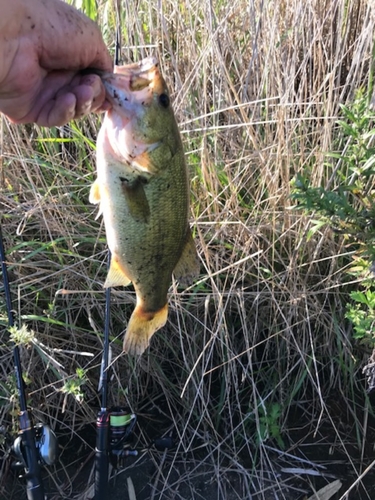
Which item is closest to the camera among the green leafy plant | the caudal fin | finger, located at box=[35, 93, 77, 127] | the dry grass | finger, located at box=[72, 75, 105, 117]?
finger, located at box=[72, 75, 105, 117]

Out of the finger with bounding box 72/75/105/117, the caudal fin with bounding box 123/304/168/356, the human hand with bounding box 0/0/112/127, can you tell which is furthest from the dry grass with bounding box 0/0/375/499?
the finger with bounding box 72/75/105/117

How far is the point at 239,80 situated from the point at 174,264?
4.26ft

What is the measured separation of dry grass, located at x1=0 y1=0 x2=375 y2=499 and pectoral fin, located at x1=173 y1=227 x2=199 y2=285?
0.69 m

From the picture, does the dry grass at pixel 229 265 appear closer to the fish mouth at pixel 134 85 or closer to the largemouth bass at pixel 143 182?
the largemouth bass at pixel 143 182

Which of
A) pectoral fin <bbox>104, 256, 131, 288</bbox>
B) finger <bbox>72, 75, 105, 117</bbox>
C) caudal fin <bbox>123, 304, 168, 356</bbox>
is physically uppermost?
finger <bbox>72, 75, 105, 117</bbox>

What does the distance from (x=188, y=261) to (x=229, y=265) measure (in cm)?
75

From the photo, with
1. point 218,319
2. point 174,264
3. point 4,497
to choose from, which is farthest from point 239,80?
point 4,497

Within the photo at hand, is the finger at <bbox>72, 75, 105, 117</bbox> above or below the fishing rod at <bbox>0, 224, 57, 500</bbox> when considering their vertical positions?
above

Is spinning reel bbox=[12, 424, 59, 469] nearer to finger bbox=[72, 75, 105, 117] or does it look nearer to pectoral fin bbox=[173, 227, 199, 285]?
pectoral fin bbox=[173, 227, 199, 285]

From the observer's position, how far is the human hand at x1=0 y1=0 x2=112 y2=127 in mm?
1473

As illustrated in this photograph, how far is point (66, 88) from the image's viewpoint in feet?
5.43

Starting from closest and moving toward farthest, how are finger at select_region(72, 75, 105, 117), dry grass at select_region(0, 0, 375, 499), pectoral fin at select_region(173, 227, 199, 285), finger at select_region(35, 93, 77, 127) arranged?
1. finger at select_region(72, 75, 105, 117)
2. finger at select_region(35, 93, 77, 127)
3. pectoral fin at select_region(173, 227, 199, 285)
4. dry grass at select_region(0, 0, 375, 499)

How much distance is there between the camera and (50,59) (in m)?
1.60

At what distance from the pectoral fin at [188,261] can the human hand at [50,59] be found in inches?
18.1
